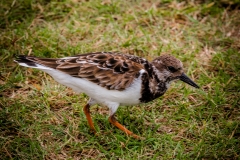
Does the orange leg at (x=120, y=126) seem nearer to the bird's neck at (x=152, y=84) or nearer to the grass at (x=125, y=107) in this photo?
the grass at (x=125, y=107)

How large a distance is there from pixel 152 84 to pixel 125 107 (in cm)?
74

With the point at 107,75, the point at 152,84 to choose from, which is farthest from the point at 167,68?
the point at 107,75

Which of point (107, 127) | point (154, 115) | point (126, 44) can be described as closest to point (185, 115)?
point (154, 115)

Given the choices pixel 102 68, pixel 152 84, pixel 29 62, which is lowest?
pixel 152 84

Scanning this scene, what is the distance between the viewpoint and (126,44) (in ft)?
19.2

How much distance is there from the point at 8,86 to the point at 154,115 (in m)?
1.96

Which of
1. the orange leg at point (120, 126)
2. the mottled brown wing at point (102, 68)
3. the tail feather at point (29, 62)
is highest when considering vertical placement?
the tail feather at point (29, 62)

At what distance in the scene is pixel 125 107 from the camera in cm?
506

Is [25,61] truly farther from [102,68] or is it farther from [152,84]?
[152,84]

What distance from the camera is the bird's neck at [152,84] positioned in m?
4.38

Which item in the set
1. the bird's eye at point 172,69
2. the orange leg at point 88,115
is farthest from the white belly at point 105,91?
the bird's eye at point 172,69

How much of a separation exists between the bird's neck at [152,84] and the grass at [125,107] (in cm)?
45

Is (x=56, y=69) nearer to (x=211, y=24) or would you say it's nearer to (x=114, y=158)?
(x=114, y=158)

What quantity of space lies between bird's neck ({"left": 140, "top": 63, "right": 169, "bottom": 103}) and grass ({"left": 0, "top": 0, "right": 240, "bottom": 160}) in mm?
447
